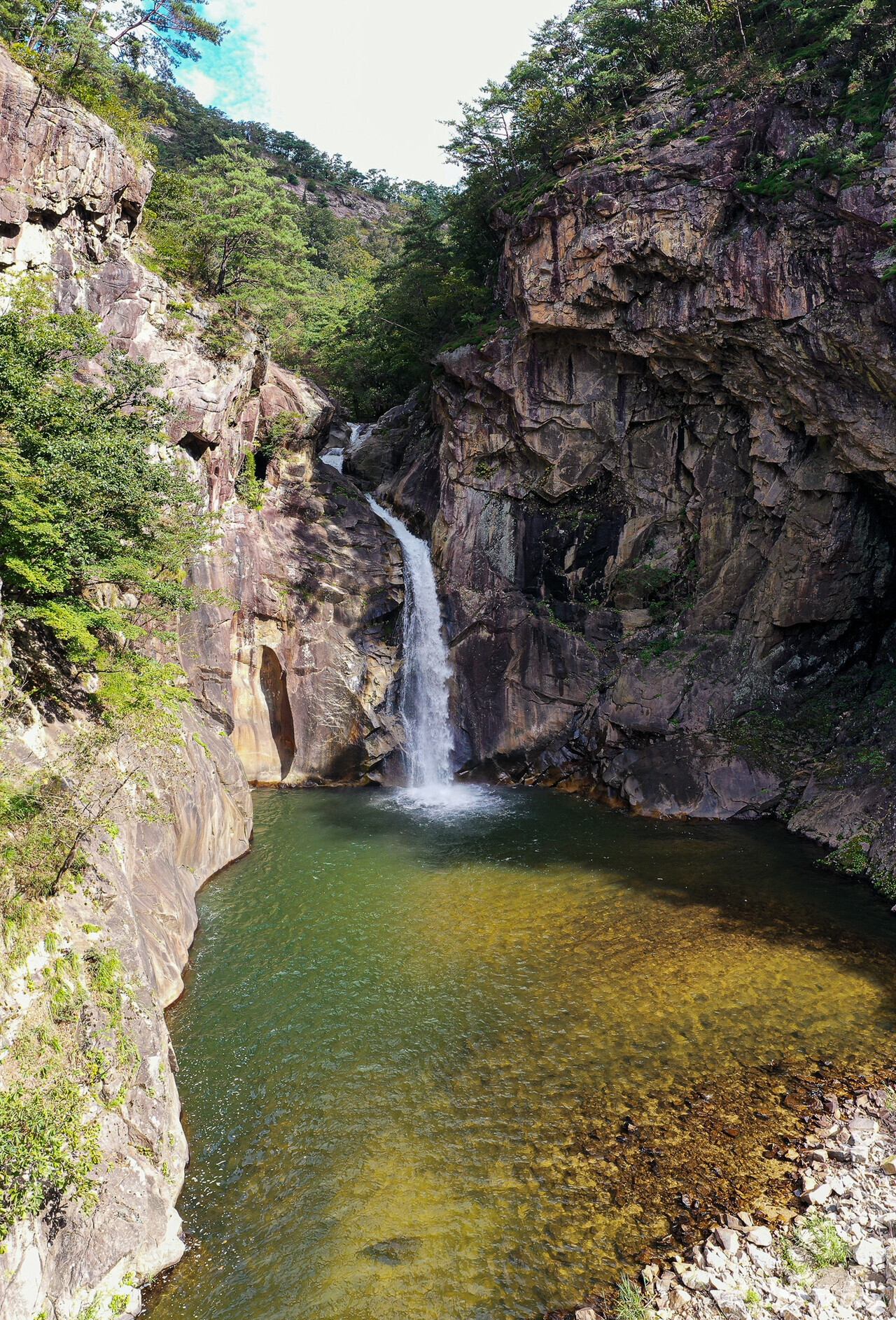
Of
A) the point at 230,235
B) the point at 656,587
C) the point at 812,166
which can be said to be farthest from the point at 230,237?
the point at 656,587

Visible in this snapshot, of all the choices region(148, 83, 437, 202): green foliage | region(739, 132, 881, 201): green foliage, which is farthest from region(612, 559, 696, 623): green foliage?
region(148, 83, 437, 202): green foliage

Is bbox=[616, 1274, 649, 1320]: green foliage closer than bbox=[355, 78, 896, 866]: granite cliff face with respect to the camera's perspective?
Yes

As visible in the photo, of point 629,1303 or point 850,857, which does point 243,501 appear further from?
point 629,1303

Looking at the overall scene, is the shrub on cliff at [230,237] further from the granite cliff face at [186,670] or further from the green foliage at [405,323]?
the green foliage at [405,323]

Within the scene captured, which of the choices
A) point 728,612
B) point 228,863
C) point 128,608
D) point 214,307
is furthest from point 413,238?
point 228,863

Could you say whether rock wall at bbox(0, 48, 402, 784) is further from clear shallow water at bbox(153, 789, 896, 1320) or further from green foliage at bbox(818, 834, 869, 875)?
green foliage at bbox(818, 834, 869, 875)

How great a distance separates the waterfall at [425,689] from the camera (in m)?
21.9

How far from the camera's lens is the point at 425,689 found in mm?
22750

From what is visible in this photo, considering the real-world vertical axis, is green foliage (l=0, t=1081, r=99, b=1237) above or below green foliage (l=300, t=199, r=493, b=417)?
below

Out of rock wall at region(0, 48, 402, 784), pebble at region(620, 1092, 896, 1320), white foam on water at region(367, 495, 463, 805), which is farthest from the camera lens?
white foam on water at region(367, 495, 463, 805)

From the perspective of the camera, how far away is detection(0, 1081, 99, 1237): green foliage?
5.01 metres

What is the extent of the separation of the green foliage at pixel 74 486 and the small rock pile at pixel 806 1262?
33.8ft

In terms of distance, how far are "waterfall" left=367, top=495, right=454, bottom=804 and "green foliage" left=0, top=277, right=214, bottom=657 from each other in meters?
9.63

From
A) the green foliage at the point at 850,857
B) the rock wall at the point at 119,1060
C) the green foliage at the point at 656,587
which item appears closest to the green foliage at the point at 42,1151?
the rock wall at the point at 119,1060
